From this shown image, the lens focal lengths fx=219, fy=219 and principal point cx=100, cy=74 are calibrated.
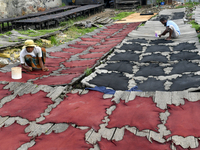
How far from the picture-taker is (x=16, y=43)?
21.3 ft

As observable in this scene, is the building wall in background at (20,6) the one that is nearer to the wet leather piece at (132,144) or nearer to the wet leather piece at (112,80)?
the wet leather piece at (112,80)

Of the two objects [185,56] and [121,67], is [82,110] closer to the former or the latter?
[121,67]

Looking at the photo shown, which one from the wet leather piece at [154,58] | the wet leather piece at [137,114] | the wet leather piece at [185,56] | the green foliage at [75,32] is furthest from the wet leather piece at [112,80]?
the green foliage at [75,32]

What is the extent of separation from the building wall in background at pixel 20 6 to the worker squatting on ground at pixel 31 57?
9.44 metres

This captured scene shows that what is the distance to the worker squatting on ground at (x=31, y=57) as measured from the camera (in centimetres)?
453

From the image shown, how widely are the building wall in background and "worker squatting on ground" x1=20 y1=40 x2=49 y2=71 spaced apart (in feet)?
31.0

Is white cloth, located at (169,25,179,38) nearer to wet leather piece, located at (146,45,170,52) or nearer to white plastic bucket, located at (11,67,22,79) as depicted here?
wet leather piece, located at (146,45,170,52)

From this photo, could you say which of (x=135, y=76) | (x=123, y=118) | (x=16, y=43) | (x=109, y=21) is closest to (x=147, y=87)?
(x=135, y=76)

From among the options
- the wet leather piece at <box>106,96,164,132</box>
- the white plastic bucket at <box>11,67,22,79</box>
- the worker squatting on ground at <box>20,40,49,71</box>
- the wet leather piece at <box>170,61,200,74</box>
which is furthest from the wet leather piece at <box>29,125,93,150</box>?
the wet leather piece at <box>170,61,200,74</box>

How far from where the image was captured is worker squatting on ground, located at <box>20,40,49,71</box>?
14.9ft

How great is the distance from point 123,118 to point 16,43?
488cm

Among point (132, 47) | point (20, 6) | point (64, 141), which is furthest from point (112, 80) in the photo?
point (20, 6)

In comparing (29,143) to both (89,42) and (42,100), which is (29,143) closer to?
(42,100)

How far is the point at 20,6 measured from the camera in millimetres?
14102
